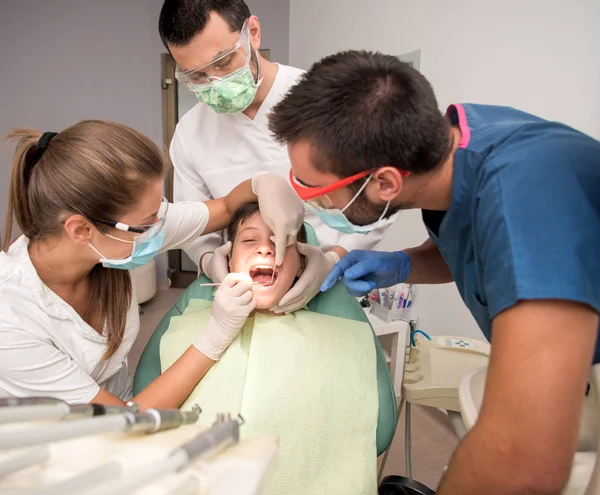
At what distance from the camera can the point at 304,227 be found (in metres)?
1.76

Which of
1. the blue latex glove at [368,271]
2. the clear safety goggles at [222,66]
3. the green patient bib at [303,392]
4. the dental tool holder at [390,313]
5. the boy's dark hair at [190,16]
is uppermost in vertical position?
the boy's dark hair at [190,16]

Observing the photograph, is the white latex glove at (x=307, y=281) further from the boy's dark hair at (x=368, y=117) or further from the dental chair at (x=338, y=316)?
the boy's dark hair at (x=368, y=117)

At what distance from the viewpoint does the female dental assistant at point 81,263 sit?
3.69ft

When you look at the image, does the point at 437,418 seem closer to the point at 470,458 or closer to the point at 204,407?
the point at 204,407

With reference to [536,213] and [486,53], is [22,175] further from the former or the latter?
[486,53]

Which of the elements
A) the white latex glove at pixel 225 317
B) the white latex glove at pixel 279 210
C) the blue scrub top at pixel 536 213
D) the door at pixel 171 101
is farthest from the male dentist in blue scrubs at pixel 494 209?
the door at pixel 171 101

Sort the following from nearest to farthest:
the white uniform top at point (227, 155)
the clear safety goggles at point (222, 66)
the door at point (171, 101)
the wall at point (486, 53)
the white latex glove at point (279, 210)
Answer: the white latex glove at point (279, 210) < the clear safety goggles at point (222, 66) < the wall at point (486, 53) < the white uniform top at point (227, 155) < the door at point (171, 101)

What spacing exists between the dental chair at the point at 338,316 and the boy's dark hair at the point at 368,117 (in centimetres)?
71

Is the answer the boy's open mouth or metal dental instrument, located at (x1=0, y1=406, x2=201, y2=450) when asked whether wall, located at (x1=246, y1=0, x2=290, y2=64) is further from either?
metal dental instrument, located at (x1=0, y1=406, x2=201, y2=450)

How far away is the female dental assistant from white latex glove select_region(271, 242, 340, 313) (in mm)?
154

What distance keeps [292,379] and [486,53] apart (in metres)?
1.74

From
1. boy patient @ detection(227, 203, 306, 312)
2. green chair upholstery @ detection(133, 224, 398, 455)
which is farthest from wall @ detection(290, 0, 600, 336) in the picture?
boy patient @ detection(227, 203, 306, 312)

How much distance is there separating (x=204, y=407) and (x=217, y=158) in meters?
1.04

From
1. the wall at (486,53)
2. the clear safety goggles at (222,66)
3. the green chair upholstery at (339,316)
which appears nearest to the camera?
the green chair upholstery at (339,316)
